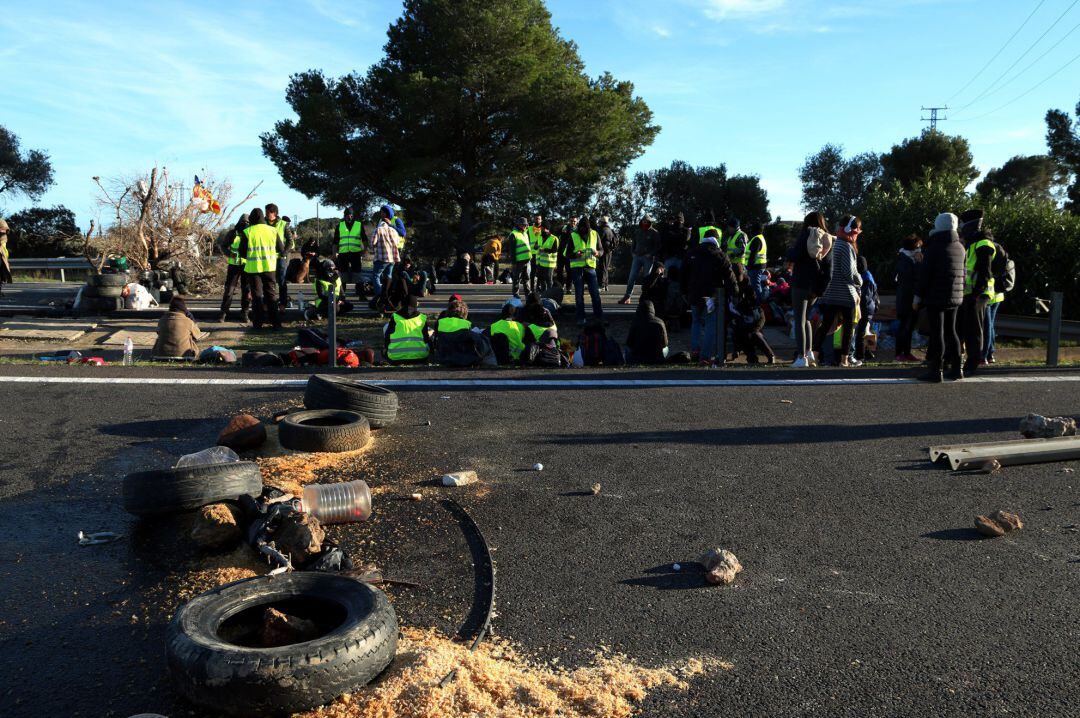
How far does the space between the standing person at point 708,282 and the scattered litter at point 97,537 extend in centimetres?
886

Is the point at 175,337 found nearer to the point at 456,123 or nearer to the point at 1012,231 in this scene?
the point at 1012,231

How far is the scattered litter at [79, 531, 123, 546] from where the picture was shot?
4.39 meters

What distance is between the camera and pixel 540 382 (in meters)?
9.35

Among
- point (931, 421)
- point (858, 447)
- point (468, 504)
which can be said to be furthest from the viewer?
point (931, 421)

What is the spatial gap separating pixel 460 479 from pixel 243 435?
181cm

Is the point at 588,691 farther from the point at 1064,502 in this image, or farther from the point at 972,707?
the point at 1064,502

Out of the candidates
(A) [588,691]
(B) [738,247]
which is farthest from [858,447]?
(B) [738,247]

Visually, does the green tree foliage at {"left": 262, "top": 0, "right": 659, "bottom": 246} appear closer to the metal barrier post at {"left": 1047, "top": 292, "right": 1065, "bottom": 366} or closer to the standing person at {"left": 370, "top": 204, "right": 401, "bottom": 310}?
the standing person at {"left": 370, "top": 204, "right": 401, "bottom": 310}

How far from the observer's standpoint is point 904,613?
3652 millimetres

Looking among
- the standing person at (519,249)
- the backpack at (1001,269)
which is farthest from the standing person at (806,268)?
the standing person at (519,249)

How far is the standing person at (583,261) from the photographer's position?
15258mm

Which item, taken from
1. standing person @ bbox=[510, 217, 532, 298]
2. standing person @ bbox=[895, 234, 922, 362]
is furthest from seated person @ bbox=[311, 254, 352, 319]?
standing person @ bbox=[895, 234, 922, 362]

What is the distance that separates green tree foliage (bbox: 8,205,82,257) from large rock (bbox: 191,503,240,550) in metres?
34.6

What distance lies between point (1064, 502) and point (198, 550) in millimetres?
5193
